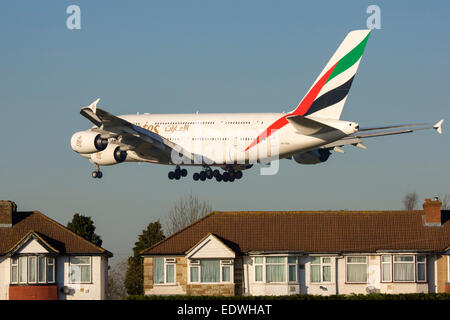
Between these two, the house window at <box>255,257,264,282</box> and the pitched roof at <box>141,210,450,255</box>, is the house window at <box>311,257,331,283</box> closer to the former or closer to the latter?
the pitched roof at <box>141,210,450,255</box>

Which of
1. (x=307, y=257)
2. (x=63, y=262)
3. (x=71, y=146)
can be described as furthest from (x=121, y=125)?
(x=307, y=257)

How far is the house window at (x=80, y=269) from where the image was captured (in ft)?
281

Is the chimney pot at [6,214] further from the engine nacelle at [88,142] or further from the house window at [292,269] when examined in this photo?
the house window at [292,269]

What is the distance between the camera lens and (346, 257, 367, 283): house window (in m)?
85.7

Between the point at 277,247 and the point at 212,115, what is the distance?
1240cm

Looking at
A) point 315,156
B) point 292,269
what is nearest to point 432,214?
point 315,156

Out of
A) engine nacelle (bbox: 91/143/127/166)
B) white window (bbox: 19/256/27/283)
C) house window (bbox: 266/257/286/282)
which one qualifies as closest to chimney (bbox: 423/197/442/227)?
house window (bbox: 266/257/286/282)

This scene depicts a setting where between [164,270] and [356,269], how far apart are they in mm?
14104

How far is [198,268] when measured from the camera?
281ft

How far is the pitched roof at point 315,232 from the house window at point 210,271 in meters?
1.57
